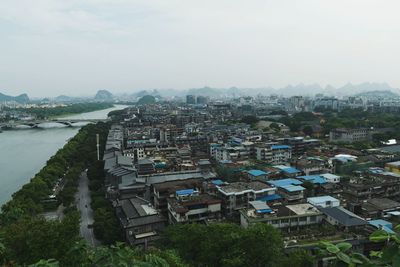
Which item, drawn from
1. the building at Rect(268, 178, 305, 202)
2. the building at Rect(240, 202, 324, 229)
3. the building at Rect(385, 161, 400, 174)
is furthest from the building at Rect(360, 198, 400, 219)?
the building at Rect(385, 161, 400, 174)

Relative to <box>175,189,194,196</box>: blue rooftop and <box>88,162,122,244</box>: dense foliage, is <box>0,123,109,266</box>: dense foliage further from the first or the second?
<box>175,189,194,196</box>: blue rooftop

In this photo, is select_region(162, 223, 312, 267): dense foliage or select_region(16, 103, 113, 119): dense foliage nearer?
select_region(162, 223, 312, 267): dense foliage

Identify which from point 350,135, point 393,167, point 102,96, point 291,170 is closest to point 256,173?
point 291,170

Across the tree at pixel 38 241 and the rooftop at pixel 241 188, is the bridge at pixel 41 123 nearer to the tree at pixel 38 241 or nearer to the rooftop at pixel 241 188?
the rooftop at pixel 241 188

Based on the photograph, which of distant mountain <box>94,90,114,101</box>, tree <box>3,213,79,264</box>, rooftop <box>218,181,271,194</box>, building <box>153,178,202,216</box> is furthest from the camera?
distant mountain <box>94,90,114,101</box>

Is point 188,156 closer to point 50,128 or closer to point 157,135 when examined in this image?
point 157,135

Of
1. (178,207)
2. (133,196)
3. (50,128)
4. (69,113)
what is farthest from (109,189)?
(69,113)
